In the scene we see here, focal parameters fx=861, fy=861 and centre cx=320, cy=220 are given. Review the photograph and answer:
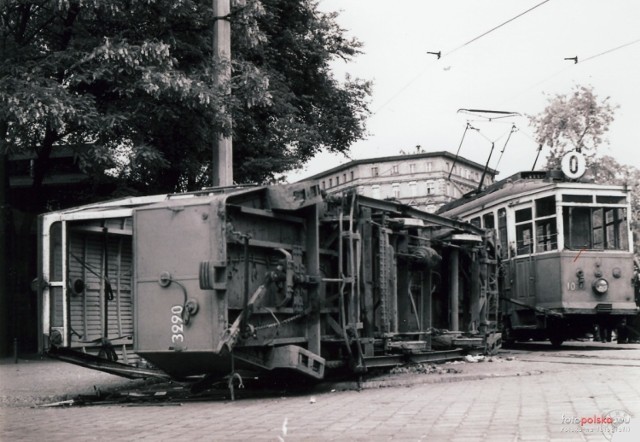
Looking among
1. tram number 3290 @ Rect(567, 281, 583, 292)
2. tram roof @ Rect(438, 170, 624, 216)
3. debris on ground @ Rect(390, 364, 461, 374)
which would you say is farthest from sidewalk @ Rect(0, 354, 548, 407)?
tram roof @ Rect(438, 170, 624, 216)

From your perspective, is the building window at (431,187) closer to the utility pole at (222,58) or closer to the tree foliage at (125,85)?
the tree foliage at (125,85)

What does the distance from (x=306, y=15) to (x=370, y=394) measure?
60.4 feet

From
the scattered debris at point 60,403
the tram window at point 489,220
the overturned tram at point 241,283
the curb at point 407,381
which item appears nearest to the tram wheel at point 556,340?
the tram window at point 489,220

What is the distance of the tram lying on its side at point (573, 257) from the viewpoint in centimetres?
1875

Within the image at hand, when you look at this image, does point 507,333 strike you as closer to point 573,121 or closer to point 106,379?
point 106,379

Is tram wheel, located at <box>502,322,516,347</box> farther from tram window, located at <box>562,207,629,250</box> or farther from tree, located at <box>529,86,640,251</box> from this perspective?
tree, located at <box>529,86,640,251</box>

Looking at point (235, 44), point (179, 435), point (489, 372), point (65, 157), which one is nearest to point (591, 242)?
point (489, 372)

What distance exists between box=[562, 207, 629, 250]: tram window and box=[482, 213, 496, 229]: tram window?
258cm

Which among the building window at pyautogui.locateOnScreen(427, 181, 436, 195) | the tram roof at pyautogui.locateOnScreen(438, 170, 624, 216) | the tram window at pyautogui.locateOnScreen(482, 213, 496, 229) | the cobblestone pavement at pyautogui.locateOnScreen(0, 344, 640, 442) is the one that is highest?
the building window at pyautogui.locateOnScreen(427, 181, 436, 195)

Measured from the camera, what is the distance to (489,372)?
13.3 meters

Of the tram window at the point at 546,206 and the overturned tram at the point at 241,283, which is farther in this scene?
the tram window at the point at 546,206

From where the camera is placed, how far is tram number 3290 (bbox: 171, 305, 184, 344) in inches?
389

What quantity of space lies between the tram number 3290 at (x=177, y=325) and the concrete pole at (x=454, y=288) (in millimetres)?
7221

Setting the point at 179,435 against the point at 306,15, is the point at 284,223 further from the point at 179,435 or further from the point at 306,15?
the point at 306,15
